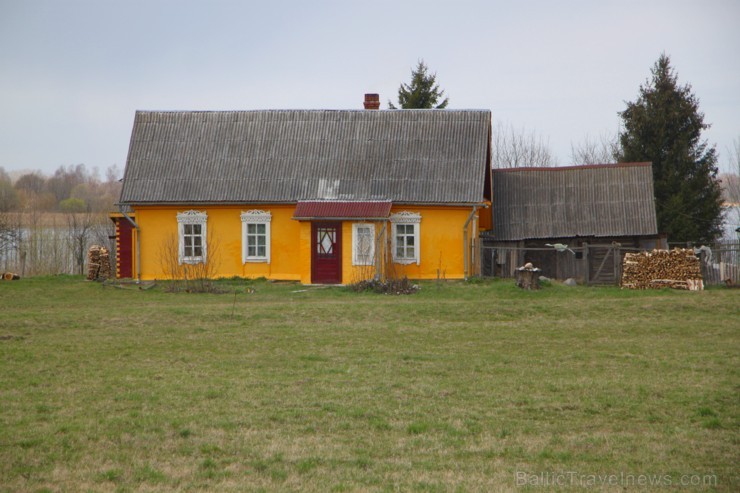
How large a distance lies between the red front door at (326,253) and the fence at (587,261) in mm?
4212

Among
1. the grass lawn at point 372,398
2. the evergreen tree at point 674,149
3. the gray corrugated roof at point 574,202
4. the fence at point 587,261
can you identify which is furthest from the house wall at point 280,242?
the evergreen tree at point 674,149

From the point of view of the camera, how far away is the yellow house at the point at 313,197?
25859 millimetres

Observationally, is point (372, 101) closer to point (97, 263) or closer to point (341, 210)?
point (341, 210)

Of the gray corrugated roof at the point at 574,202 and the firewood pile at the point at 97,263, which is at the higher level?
the gray corrugated roof at the point at 574,202

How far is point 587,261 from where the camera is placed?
24.7 metres

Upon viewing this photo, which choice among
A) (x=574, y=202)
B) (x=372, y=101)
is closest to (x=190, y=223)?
(x=372, y=101)

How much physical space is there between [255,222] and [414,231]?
4.78 meters

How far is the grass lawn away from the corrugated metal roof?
5978mm

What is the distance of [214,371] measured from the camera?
1253cm

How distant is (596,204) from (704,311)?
30.7ft

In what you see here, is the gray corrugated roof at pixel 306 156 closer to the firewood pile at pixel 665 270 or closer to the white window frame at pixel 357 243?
the white window frame at pixel 357 243

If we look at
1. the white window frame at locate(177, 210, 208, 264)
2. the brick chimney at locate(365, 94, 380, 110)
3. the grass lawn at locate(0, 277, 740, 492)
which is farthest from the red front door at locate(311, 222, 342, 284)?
the brick chimney at locate(365, 94, 380, 110)

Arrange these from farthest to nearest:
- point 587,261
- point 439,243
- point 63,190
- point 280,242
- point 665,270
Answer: point 63,190 → point 280,242 → point 439,243 → point 587,261 → point 665,270

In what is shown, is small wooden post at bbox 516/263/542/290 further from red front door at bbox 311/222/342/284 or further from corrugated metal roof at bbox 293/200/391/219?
red front door at bbox 311/222/342/284
